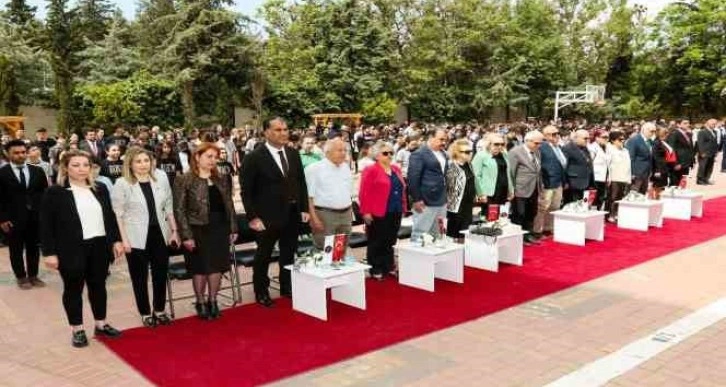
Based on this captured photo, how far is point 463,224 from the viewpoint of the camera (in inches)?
303

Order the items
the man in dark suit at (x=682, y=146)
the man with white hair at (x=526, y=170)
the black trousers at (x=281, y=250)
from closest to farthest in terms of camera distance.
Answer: the black trousers at (x=281, y=250)
the man with white hair at (x=526, y=170)
the man in dark suit at (x=682, y=146)

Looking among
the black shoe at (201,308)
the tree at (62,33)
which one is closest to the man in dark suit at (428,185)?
the black shoe at (201,308)

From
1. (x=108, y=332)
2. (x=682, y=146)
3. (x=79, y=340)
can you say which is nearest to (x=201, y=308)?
(x=108, y=332)

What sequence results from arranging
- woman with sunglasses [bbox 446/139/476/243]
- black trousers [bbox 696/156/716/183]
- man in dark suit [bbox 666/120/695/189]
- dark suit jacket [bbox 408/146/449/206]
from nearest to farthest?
1. dark suit jacket [bbox 408/146/449/206]
2. woman with sunglasses [bbox 446/139/476/243]
3. man in dark suit [bbox 666/120/695/189]
4. black trousers [bbox 696/156/716/183]

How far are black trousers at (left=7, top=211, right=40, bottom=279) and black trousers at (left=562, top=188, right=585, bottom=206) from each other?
6.94 m

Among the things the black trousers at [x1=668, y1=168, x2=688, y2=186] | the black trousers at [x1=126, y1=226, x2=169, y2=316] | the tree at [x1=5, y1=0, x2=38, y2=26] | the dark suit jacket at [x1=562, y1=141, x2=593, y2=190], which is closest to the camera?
the black trousers at [x1=126, y1=226, x2=169, y2=316]

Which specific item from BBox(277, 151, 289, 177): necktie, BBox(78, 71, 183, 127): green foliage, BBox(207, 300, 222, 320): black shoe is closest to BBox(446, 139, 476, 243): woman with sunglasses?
BBox(277, 151, 289, 177): necktie

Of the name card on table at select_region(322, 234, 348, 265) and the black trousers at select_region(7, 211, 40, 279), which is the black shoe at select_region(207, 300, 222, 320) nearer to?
the name card on table at select_region(322, 234, 348, 265)

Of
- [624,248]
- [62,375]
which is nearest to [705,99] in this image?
[624,248]

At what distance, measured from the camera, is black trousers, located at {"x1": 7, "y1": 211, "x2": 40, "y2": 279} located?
21.7ft

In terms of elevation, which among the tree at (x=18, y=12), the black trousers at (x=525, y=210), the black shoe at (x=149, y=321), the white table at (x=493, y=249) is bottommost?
the black shoe at (x=149, y=321)

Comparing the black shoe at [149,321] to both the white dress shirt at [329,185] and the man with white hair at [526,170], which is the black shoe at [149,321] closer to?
the white dress shirt at [329,185]

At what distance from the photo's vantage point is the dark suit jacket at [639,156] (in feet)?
33.3

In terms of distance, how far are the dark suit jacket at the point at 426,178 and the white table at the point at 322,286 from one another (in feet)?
4.90
